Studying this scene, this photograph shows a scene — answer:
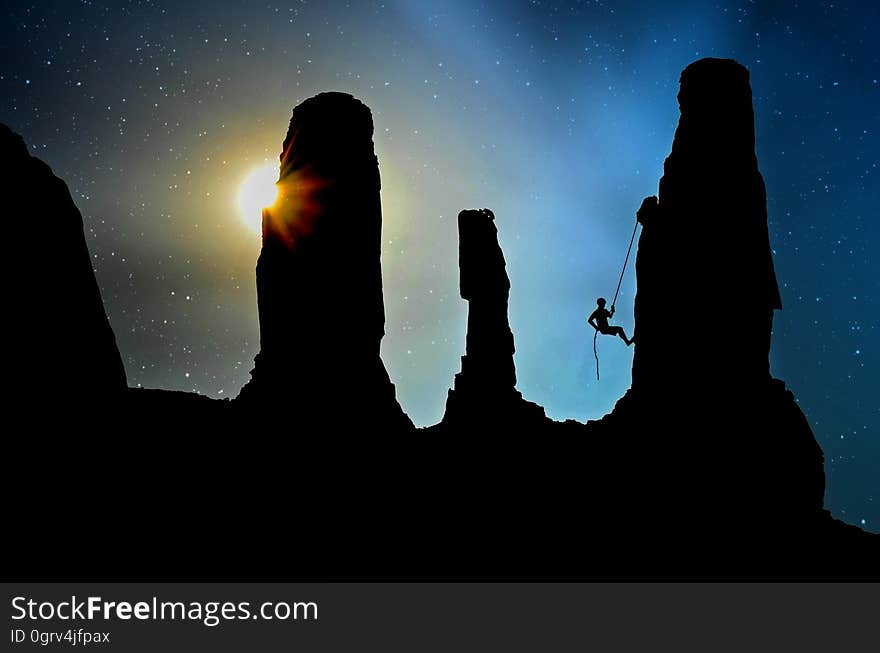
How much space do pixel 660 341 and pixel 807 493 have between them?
8.07m

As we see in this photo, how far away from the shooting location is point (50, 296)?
689 cm

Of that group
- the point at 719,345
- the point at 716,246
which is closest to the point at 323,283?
the point at 716,246

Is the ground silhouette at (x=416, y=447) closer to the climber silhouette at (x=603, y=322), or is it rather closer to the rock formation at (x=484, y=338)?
the climber silhouette at (x=603, y=322)

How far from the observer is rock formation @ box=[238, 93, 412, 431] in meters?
19.4

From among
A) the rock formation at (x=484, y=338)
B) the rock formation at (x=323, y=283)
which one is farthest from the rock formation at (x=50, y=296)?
the rock formation at (x=484, y=338)

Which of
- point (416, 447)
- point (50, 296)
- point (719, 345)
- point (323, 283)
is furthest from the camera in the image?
point (416, 447)

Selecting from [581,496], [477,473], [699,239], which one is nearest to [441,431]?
[477,473]

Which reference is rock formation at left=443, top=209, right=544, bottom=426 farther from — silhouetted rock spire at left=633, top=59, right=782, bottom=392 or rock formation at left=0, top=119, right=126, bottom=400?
rock formation at left=0, top=119, right=126, bottom=400

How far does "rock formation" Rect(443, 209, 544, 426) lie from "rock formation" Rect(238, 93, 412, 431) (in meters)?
13.7

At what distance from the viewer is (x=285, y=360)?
63.5 ft

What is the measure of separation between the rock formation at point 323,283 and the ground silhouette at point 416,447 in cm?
9

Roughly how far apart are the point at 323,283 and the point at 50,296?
42.8ft

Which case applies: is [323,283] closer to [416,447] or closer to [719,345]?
[416,447]
